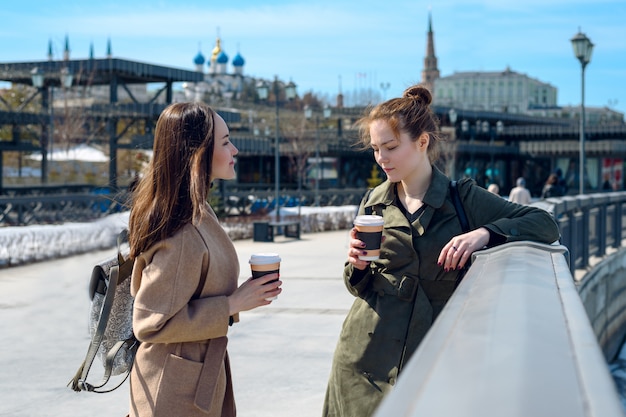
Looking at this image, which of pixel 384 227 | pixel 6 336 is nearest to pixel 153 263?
pixel 384 227

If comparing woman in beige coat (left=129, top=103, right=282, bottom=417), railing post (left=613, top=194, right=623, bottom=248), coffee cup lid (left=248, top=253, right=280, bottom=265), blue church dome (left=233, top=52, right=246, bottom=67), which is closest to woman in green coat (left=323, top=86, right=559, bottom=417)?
coffee cup lid (left=248, top=253, right=280, bottom=265)

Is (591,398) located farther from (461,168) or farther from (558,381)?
(461,168)

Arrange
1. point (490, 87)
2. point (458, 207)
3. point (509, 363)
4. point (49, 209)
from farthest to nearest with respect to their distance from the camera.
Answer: point (490, 87) → point (49, 209) → point (458, 207) → point (509, 363)

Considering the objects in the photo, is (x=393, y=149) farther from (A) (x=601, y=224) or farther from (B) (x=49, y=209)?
(B) (x=49, y=209)

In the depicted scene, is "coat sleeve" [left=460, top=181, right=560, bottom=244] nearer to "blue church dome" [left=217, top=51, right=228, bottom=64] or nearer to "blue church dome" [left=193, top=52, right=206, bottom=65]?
"blue church dome" [left=217, top=51, right=228, bottom=64]

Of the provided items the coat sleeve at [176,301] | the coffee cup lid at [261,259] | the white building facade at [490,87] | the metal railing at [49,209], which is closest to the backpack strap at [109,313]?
the coat sleeve at [176,301]

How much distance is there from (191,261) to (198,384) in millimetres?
361

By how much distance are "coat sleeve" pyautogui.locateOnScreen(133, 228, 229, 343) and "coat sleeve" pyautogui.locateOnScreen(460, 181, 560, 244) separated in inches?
39.5

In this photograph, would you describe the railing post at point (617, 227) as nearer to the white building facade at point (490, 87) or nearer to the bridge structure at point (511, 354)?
the bridge structure at point (511, 354)

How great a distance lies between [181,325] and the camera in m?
2.46

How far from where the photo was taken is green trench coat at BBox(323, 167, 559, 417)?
2908 millimetres

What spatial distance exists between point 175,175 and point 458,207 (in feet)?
3.40

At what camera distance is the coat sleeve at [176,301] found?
2.46 meters

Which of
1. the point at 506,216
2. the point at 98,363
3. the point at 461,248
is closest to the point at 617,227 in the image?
the point at 98,363
